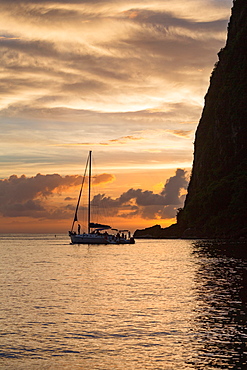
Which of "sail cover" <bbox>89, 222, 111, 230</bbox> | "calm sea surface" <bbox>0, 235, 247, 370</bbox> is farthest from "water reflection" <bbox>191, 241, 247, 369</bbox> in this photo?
"sail cover" <bbox>89, 222, 111, 230</bbox>

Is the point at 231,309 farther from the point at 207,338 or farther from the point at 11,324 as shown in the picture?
the point at 11,324

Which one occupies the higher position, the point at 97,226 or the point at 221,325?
the point at 97,226

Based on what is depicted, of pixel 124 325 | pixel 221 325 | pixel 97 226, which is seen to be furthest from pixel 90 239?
pixel 221 325

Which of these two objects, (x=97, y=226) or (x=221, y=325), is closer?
(x=221, y=325)

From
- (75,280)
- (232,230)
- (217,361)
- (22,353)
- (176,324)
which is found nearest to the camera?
(217,361)

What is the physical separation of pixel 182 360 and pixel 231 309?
1266 cm

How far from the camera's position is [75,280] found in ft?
175

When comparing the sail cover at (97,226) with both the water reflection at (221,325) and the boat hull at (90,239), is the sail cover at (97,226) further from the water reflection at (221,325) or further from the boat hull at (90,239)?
the water reflection at (221,325)

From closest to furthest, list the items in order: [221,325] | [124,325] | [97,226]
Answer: [221,325] < [124,325] < [97,226]

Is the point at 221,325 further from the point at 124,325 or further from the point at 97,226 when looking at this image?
the point at 97,226

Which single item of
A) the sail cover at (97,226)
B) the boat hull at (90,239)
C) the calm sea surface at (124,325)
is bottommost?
the calm sea surface at (124,325)

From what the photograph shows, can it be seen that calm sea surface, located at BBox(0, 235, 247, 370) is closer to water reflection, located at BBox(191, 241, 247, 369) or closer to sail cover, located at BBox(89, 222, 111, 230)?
water reflection, located at BBox(191, 241, 247, 369)

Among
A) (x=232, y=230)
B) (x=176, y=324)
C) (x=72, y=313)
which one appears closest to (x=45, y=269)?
(x=72, y=313)

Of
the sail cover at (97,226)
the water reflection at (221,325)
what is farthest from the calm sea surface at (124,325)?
the sail cover at (97,226)
